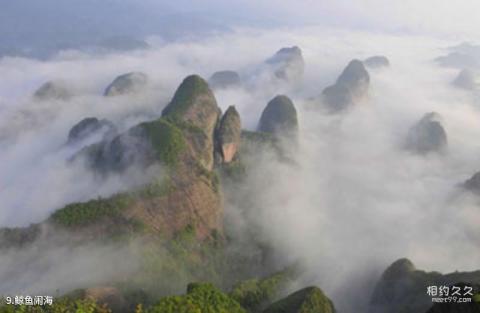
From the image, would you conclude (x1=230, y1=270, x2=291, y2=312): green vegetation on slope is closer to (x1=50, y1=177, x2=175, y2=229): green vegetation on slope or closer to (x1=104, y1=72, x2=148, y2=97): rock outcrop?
(x1=50, y1=177, x2=175, y2=229): green vegetation on slope

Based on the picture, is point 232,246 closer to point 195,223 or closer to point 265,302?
point 195,223

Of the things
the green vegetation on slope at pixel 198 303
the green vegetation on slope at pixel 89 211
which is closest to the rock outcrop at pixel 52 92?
the green vegetation on slope at pixel 89 211

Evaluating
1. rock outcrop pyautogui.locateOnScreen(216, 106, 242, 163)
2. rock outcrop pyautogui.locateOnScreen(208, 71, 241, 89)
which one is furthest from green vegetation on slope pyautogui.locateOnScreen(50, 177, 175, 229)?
rock outcrop pyautogui.locateOnScreen(208, 71, 241, 89)

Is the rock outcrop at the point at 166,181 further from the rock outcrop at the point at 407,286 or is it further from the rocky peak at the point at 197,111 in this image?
the rock outcrop at the point at 407,286

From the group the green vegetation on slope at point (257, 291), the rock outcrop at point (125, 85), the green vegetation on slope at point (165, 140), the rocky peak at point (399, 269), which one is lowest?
the green vegetation on slope at point (257, 291)

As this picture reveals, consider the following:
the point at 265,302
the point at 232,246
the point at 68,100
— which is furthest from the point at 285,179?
the point at 68,100

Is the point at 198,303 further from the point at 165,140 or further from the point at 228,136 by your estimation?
the point at 228,136
